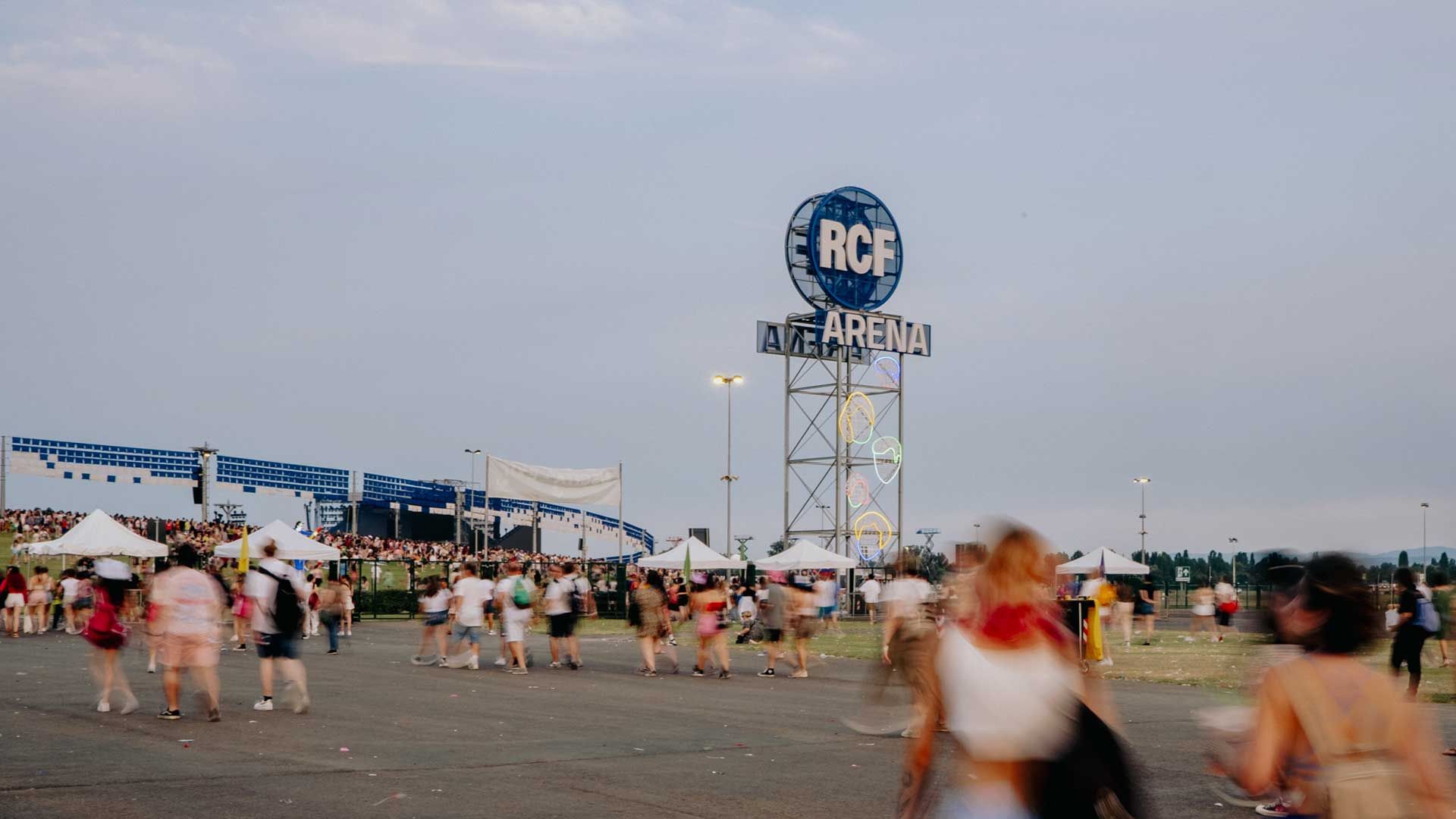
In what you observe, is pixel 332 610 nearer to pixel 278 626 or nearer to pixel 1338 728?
pixel 278 626

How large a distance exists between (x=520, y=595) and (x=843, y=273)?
3072 centimetres

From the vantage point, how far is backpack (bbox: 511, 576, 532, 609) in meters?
23.5

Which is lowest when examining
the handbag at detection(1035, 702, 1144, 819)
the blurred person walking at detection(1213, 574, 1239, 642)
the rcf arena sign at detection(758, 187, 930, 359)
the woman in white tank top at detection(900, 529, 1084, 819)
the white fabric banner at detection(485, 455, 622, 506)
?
the blurred person walking at detection(1213, 574, 1239, 642)

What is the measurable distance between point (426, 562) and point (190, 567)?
125 ft

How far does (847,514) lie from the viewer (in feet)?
174

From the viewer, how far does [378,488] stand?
97062 mm

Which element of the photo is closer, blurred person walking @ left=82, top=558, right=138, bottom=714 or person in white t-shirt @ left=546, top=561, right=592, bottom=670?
blurred person walking @ left=82, top=558, right=138, bottom=714

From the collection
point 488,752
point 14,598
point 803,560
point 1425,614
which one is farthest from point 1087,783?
point 803,560

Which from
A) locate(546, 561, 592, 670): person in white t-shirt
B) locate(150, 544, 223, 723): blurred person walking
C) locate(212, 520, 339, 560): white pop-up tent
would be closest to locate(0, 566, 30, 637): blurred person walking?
locate(212, 520, 339, 560): white pop-up tent

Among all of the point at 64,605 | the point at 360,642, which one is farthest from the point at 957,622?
the point at 64,605

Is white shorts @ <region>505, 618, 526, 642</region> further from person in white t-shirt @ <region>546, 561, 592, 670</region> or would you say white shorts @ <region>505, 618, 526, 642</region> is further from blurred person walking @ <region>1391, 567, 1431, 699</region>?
blurred person walking @ <region>1391, 567, 1431, 699</region>

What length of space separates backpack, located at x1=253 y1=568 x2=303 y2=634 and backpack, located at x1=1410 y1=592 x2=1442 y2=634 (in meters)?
12.2

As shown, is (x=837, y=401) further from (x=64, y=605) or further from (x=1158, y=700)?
(x=1158, y=700)

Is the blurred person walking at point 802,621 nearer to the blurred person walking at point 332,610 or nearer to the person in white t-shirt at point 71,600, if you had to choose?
the blurred person walking at point 332,610
